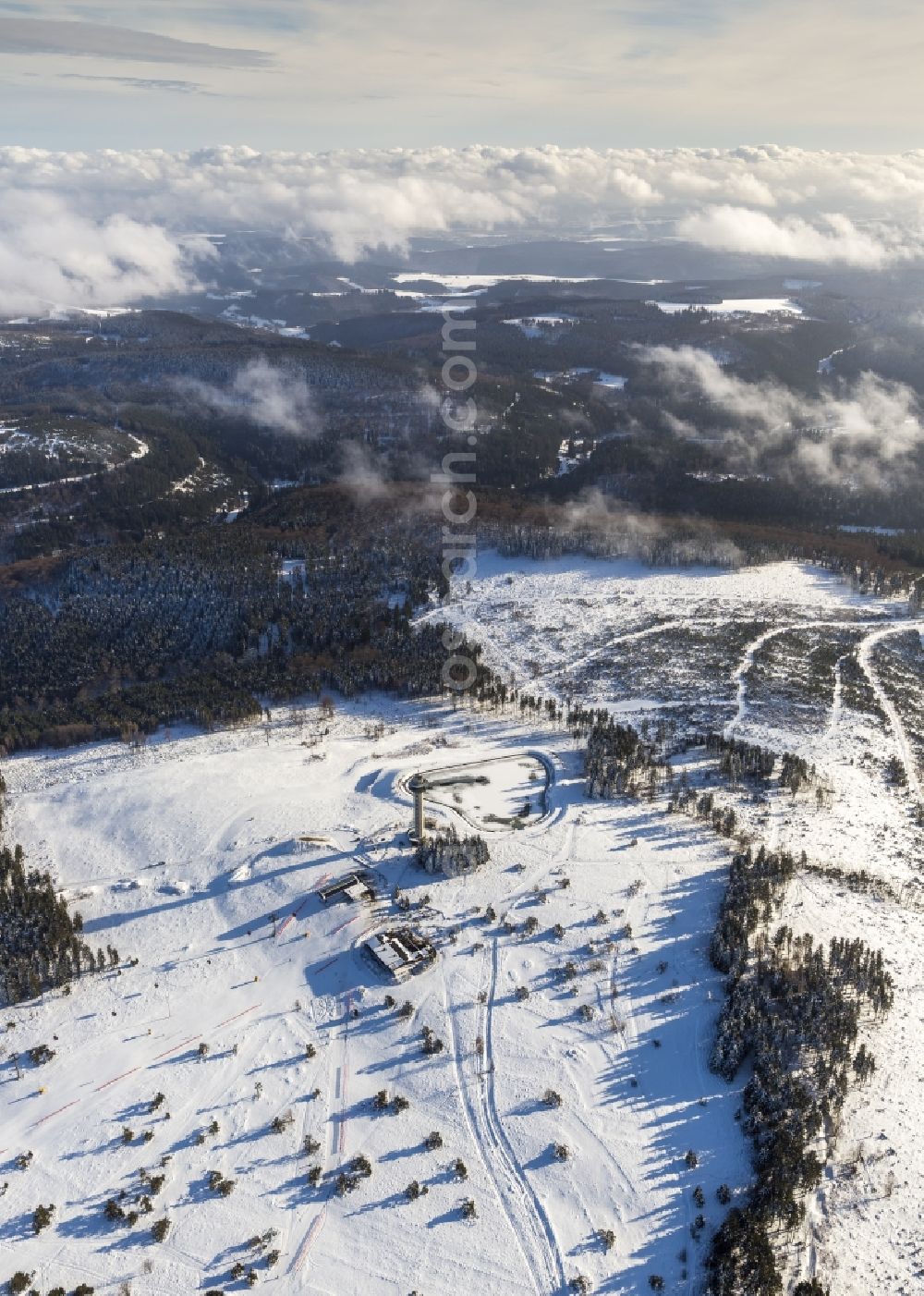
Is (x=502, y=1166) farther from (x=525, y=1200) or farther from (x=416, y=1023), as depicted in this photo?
(x=416, y=1023)

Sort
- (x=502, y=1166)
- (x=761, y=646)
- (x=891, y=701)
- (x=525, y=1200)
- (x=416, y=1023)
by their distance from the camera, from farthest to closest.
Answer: (x=761, y=646) → (x=891, y=701) → (x=416, y=1023) → (x=502, y=1166) → (x=525, y=1200)

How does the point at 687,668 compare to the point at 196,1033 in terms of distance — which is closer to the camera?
the point at 196,1033

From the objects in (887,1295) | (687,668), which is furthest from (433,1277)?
(687,668)

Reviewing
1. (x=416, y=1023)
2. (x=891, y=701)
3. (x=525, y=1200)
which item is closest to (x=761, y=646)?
(x=891, y=701)

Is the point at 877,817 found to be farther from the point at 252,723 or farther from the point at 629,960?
the point at 252,723

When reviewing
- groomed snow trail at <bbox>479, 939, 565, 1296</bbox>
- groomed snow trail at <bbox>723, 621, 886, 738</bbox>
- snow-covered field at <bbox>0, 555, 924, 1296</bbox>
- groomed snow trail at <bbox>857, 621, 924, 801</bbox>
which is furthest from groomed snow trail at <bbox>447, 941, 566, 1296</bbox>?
groomed snow trail at <bbox>857, 621, 924, 801</bbox>

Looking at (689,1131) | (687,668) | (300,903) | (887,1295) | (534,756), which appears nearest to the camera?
(887,1295)
